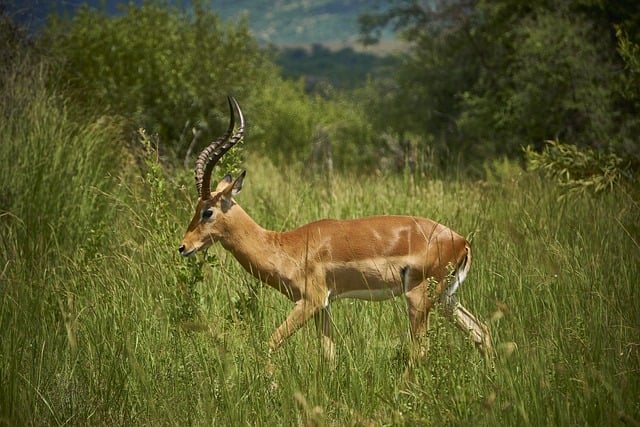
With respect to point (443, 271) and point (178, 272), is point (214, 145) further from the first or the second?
point (443, 271)

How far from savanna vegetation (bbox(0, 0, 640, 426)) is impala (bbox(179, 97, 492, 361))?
17cm

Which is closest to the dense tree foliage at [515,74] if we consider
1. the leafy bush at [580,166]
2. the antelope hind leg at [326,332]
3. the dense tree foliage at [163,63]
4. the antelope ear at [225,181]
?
the leafy bush at [580,166]

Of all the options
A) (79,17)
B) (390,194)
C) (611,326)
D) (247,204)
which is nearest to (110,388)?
(611,326)

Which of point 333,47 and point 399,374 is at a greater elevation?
point 399,374

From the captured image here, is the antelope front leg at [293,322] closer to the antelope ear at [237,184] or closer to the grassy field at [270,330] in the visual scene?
the grassy field at [270,330]

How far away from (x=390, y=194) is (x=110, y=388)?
185 inches

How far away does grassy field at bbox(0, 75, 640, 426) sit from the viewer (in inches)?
143

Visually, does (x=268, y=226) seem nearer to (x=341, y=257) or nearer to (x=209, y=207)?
(x=209, y=207)

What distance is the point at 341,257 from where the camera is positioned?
16.4 feet

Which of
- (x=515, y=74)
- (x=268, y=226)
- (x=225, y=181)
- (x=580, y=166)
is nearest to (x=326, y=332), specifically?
(x=225, y=181)

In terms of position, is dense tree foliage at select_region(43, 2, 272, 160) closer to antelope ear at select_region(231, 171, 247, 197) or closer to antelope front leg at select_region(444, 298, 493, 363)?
antelope ear at select_region(231, 171, 247, 197)

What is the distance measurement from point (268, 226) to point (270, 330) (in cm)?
219

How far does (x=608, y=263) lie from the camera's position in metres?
5.25

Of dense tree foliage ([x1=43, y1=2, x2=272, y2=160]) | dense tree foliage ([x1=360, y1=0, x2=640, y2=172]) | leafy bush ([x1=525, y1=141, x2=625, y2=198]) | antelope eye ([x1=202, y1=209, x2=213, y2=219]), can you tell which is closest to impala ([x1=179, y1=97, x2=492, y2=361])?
antelope eye ([x1=202, y1=209, x2=213, y2=219])
